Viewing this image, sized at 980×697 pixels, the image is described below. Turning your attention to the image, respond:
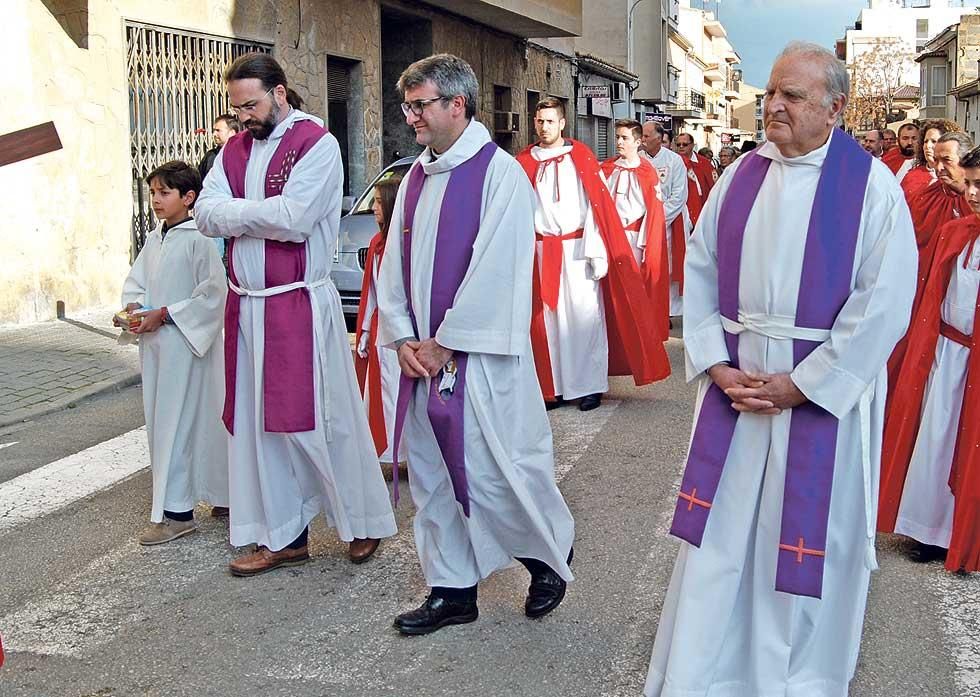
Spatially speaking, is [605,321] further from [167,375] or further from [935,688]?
[935,688]

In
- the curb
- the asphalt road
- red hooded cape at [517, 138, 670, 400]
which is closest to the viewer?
the asphalt road

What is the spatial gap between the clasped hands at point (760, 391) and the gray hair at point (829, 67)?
76cm

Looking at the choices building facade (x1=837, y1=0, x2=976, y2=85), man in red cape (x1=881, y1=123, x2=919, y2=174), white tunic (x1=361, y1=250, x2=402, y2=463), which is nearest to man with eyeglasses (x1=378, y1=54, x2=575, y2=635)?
white tunic (x1=361, y1=250, x2=402, y2=463)

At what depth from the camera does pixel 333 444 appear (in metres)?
5.04

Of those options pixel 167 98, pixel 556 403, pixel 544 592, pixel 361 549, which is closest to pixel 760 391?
pixel 544 592

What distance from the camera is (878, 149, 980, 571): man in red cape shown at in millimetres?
4797

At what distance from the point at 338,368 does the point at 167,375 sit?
872mm

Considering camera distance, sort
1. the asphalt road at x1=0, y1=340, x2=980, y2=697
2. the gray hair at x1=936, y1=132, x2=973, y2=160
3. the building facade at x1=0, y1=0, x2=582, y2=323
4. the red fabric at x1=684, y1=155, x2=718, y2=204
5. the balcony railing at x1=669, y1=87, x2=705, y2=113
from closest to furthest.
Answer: the asphalt road at x1=0, y1=340, x2=980, y2=697, the gray hair at x1=936, y1=132, x2=973, y2=160, the building facade at x1=0, y1=0, x2=582, y2=323, the red fabric at x1=684, y1=155, x2=718, y2=204, the balcony railing at x1=669, y1=87, x2=705, y2=113

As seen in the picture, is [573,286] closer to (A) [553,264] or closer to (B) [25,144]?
(A) [553,264]

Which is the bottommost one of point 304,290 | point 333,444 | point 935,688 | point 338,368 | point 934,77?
point 935,688

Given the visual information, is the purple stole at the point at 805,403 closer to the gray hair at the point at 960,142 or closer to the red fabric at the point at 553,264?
the gray hair at the point at 960,142

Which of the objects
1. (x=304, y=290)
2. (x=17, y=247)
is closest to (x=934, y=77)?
(x=17, y=247)

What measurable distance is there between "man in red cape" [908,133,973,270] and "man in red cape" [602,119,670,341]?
494 cm

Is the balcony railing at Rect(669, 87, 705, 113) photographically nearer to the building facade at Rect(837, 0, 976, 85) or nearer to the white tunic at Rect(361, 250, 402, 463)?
the building facade at Rect(837, 0, 976, 85)
